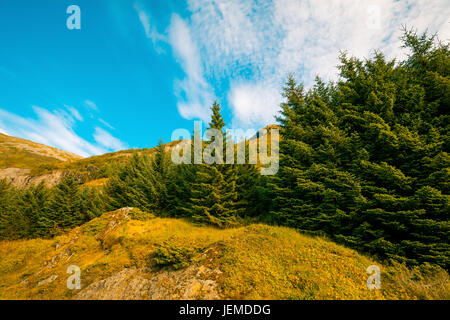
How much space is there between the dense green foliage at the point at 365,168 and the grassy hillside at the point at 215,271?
152 centimetres

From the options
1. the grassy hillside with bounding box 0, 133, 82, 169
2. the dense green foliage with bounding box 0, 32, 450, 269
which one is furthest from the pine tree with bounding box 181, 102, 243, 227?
the grassy hillside with bounding box 0, 133, 82, 169

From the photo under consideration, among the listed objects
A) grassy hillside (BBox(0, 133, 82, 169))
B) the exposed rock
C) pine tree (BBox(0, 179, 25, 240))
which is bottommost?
pine tree (BBox(0, 179, 25, 240))

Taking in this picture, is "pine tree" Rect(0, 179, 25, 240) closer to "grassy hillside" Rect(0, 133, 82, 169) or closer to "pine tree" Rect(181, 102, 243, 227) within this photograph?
"pine tree" Rect(181, 102, 243, 227)

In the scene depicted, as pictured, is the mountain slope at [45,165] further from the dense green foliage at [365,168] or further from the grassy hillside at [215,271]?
the dense green foliage at [365,168]

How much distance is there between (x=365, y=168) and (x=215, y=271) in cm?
977

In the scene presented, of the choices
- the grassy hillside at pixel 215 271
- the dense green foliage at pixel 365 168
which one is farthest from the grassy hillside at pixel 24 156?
the dense green foliage at pixel 365 168

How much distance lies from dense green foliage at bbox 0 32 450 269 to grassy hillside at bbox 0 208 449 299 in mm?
1522

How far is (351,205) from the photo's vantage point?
9.19m

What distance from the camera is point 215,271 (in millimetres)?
7086

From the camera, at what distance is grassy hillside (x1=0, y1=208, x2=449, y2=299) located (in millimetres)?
5719

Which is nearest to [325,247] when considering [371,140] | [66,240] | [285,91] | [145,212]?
[371,140]

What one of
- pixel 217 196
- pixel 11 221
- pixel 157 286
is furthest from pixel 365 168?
pixel 11 221

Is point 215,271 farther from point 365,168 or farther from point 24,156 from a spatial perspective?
point 24,156
